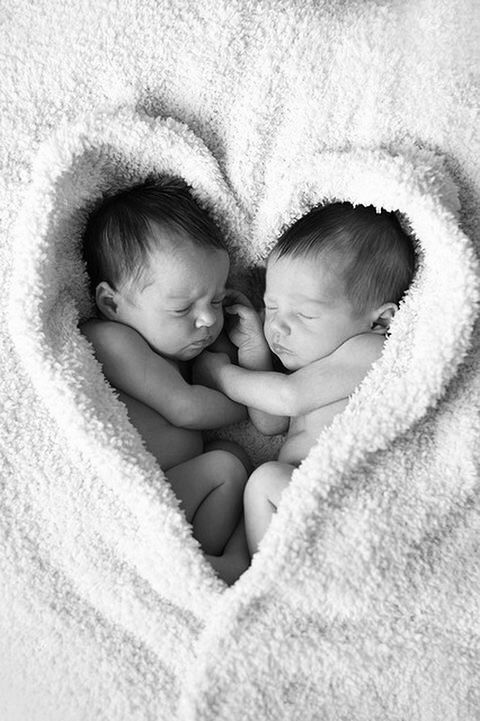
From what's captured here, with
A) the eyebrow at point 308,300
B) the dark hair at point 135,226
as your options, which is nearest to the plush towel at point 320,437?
the dark hair at point 135,226

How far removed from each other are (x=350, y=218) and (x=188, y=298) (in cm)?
31

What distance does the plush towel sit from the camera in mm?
→ 1160

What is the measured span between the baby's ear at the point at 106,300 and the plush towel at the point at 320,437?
0.04 m

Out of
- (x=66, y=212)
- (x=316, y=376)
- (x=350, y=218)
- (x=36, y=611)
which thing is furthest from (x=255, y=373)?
(x=36, y=611)

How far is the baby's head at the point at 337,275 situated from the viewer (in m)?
1.34

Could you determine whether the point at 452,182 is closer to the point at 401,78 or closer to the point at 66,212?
the point at 401,78

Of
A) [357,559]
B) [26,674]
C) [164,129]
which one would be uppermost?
[164,129]

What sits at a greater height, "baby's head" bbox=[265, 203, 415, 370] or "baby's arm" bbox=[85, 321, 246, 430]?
"baby's head" bbox=[265, 203, 415, 370]

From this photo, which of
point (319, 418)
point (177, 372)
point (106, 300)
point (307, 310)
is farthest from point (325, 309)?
point (106, 300)

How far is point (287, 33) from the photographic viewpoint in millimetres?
1338

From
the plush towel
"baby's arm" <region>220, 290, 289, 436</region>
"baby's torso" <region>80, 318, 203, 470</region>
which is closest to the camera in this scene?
the plush towel

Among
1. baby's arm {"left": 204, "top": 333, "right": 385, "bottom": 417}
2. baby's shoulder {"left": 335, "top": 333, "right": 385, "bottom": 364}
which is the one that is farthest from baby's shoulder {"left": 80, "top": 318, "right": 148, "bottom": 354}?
baby's shoulder {"left": 335, "top": 333, "right": 385, "bottom": 364}

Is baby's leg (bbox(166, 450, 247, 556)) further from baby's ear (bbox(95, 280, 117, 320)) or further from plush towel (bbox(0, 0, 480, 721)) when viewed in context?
baby's ear (bbox(95, 280, 117, 320))

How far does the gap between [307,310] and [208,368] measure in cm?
24
